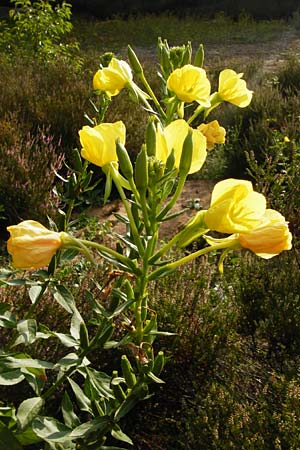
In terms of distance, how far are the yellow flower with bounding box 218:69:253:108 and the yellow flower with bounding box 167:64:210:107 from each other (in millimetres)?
176

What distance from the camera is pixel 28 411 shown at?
1204 mm

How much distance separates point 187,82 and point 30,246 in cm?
→ 47

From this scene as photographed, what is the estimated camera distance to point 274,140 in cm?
396

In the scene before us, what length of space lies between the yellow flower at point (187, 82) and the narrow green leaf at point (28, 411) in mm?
696

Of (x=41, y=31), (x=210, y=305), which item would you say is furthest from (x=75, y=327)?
(x=41, y=31)

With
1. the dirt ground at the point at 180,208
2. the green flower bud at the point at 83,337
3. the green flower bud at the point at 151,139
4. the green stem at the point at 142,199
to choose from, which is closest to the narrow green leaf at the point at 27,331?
the green flower bud at the point at 83,337

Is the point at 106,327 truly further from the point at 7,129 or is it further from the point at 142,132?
the point at 142,132

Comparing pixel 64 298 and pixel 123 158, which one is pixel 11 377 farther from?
pixel 123 158

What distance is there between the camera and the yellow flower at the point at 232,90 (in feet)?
4.63

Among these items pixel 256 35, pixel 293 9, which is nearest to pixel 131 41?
pixel 256 35

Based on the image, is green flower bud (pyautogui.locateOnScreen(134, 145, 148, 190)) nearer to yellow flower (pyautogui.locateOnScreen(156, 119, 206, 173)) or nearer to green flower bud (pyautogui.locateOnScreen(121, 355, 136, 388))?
yellow flower (pyautogui.locateOnScreen(156, 119, 206, 173))

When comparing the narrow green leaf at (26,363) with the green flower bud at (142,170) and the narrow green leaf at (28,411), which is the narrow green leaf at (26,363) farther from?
the green flower bud at (142,170)

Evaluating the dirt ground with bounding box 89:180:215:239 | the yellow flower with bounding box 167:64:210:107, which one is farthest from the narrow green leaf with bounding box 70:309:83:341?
the dirt ground with bounding box 89:180:215:239

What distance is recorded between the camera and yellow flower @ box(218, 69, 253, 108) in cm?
141
